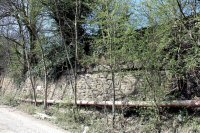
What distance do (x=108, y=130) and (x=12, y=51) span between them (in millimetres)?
15344

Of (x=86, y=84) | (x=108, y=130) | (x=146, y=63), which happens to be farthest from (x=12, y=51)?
(x=146, y=63)

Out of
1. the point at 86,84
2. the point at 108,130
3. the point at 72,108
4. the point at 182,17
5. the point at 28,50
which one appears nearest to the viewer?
the point at 182,17

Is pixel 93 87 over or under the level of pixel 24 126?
over

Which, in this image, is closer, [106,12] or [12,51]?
[106,12]

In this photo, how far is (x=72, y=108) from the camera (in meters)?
13.6

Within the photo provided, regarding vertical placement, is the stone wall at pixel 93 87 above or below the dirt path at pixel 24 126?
above

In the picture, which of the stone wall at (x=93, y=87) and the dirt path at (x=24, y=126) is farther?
the stone wall at (x=93, y=87)

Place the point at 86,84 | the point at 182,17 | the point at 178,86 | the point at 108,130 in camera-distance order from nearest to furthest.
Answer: the point at 182,17 < the point at 178,86 < the point at 108,130 < the point at 86,84

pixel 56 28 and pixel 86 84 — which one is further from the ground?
pixel 56 28

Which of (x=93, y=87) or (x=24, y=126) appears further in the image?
(x=93, y=87)

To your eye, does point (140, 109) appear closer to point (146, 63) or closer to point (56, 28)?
point (146, 63)

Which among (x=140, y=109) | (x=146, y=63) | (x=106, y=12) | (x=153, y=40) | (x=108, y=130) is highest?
(x=106, y=12)

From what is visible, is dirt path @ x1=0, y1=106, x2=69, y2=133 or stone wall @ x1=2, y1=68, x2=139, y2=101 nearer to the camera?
dirt path @ x1=0, y1=106, x2=69, y2=133

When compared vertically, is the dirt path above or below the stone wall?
below
